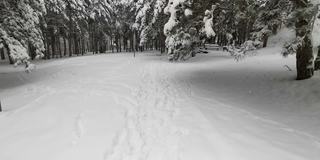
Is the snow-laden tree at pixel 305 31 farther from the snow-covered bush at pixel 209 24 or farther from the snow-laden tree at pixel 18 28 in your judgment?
the snow-laden tree at pixel 18 28

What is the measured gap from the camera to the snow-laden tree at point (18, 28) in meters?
12.2

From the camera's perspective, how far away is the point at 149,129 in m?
6.31

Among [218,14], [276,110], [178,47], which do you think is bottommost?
[276,110]

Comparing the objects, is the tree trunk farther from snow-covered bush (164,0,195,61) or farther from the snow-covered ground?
snow-covered bush (164,0,195,61)

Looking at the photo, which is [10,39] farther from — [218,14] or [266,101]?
[266,101]

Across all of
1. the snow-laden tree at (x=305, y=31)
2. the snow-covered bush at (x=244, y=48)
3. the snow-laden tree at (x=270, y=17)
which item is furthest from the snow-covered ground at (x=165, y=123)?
the snow-laden tree at (x=270, y=17)

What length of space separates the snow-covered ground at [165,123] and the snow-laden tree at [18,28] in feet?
7.17

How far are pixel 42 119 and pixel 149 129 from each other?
2.87m

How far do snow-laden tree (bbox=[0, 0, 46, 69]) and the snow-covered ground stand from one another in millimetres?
2186

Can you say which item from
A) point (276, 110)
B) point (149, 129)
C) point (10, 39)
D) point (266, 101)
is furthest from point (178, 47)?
point (10, 39)

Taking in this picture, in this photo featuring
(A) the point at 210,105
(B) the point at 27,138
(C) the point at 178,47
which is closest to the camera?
(B) the point at 27,138

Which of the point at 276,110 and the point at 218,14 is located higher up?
the point at 218,14

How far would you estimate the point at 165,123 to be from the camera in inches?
A: 266

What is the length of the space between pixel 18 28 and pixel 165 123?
10.0 meters
